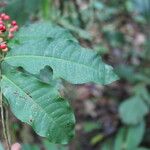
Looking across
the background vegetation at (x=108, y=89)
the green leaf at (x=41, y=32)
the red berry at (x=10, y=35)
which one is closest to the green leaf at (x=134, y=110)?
the background vegetation at (x=108, y=89)

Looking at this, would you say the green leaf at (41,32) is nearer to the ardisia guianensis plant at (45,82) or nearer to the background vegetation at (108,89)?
the ardisia guianensis plant at (45,82)

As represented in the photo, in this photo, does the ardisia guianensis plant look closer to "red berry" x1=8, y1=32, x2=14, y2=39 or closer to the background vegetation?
"red berry" x1=8, y1=32, x2=14, y2=39

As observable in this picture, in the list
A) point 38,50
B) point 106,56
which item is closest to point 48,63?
point 38,50

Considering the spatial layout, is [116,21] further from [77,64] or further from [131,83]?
[77,64]

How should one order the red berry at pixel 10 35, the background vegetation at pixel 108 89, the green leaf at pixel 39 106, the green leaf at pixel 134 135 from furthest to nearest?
the green leaf at pixel 134 135 < the background vegetation at pixel 108 89 < the red berry at pixel 10 35 < the green leaf at pixel 39 106

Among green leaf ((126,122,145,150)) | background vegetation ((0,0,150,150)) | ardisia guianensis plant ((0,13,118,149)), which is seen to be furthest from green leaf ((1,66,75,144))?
green leaf ((126,122,145,150))

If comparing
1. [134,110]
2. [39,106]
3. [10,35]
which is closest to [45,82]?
[39,106]
